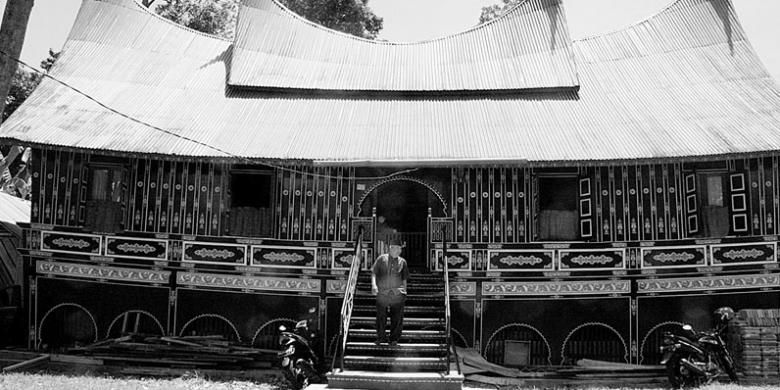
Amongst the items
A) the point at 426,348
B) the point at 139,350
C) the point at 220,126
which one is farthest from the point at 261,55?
the point at 426,348

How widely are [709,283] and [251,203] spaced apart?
10.8 m

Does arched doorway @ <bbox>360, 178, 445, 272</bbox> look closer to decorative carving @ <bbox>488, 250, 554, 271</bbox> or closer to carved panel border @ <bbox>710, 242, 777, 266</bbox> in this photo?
decorative carving @ <bbox>488, 250, 554, 271</bbox>

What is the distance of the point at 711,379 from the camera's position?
14.2 m

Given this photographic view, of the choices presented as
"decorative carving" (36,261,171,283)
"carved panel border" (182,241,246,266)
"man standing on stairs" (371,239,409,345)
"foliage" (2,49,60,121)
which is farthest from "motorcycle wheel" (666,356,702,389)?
"foliage" (2,49,60,121)

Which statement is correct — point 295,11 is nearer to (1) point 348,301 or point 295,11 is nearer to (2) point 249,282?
(2) point 249,282

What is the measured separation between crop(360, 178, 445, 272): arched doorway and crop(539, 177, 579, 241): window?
9.30 ft

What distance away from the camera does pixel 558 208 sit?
17.9m

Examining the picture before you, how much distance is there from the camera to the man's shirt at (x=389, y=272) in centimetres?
1379

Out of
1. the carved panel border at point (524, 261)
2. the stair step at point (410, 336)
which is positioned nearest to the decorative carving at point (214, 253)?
the stair step at point (410, 336)

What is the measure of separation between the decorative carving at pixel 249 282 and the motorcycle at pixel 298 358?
3.29 m

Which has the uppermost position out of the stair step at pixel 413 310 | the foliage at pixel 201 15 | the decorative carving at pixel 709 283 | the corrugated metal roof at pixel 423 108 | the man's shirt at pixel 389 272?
the foliage at pixel 201 15

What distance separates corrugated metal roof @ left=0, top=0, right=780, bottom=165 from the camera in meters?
17.0

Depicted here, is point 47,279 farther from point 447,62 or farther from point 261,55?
point 447,62

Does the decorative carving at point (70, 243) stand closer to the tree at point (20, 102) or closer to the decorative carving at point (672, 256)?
the decorative carving at point (672, 256)
